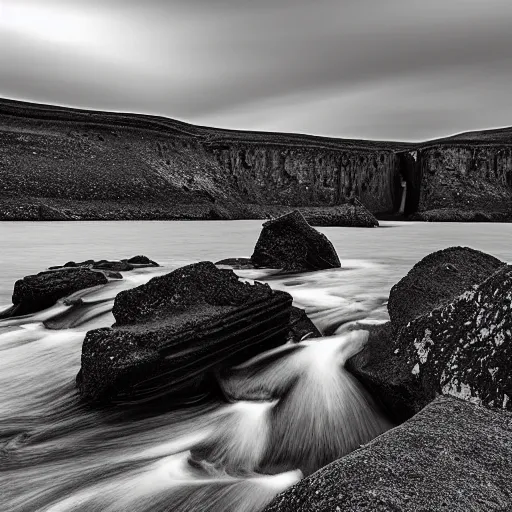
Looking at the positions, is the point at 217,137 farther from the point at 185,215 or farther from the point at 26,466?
the point at 26,466

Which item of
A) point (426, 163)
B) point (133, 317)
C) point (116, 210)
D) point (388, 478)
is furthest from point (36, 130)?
point (388, 478)

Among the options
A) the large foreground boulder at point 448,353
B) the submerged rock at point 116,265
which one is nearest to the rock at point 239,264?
the submerged rock at point 116,265

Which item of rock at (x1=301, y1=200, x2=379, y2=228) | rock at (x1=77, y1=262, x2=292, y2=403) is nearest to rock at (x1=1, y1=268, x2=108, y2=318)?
rock at (x1=77, y1=262, x2=292, y2=403)

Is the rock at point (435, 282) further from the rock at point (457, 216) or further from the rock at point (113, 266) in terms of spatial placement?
the rock at point (457, 216)

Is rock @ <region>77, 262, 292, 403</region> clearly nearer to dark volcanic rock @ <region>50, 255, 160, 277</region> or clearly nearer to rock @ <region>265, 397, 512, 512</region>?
rock @ <region>265, 397, 512, 512</region>

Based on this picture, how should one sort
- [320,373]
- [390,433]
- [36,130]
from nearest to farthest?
[390,433]
[320,373]
[36,130]

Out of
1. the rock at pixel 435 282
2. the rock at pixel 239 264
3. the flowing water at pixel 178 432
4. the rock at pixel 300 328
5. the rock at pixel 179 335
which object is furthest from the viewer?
the rock at pixel 239 264

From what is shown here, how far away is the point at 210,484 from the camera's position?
245 centimetres

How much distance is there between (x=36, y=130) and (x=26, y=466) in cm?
4539

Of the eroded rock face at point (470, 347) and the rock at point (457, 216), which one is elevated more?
the eroded rock face at point (470, 347)

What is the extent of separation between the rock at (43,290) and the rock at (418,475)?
187 inches

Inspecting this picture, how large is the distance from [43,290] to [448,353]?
4417 mm

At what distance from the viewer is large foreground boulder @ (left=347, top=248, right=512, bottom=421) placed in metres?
2.28

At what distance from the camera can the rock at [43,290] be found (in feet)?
18.5
